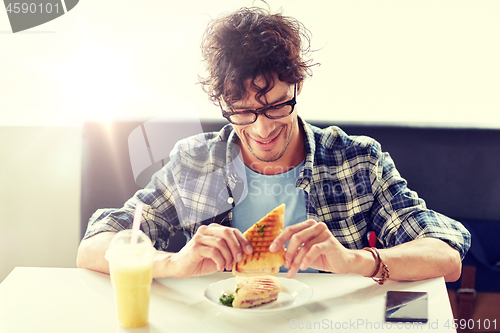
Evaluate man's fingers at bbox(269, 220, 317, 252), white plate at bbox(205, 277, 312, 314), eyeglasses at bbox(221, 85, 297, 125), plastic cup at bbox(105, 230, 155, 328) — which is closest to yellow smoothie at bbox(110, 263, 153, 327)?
plastic cup at bbox(105, 230, 155, 328)

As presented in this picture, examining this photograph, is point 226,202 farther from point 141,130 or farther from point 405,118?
point 405,118

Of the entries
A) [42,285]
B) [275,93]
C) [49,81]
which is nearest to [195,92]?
[49,81]

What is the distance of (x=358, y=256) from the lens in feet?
3.63

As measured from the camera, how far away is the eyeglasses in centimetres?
137

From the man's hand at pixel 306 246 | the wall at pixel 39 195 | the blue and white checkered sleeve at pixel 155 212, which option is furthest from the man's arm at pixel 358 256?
the wall at pixel 39 195

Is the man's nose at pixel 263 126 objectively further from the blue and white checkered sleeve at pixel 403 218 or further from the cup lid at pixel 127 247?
the cup lid at pixel 127 247

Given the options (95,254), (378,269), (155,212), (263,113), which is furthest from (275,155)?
(95,254)

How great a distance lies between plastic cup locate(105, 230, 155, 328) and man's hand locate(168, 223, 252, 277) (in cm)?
17

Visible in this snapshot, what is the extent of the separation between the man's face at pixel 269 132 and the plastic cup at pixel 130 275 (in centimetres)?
62

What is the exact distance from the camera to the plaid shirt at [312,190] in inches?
58.7

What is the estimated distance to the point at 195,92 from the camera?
2244 millimetres

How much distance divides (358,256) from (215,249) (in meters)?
0.37

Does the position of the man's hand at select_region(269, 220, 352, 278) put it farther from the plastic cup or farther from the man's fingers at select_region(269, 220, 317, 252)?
the plastic cup

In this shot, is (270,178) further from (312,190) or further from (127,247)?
(127,247)
